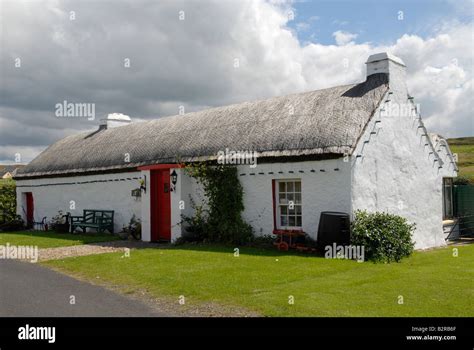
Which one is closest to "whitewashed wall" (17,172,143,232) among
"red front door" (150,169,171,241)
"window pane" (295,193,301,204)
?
"red front door" (150,169,171,241)

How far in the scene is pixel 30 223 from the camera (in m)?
25.3

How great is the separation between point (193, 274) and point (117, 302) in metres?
2.47

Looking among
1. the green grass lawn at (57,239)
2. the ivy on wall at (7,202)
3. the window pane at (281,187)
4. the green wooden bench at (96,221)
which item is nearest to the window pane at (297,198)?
the window pane at (281,187)

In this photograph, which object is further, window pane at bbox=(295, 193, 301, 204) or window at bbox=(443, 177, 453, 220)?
window at bbox=(443, 177, 453, 220)

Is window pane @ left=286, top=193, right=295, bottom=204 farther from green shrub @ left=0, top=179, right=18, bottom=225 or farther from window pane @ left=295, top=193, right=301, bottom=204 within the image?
green shrub @ left=0, top=179, right=18, bottom=225

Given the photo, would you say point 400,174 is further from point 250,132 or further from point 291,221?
point 250,132

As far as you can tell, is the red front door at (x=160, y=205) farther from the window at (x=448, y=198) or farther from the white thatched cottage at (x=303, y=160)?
the window at (x=448, y=198)

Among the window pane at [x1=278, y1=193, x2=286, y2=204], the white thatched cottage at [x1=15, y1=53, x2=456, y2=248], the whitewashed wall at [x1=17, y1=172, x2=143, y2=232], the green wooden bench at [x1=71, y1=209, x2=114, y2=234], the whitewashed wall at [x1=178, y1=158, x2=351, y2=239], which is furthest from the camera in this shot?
the green wooden bench at [x1=71, y1=209, x2=114, y2=234]

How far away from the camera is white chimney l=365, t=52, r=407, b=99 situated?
1485 cm

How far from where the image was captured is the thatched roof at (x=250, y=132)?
44.6 feet

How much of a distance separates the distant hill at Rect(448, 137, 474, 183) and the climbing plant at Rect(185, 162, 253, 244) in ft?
105

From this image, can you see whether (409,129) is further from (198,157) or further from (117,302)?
(117,302)

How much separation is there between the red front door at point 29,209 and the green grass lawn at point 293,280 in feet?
47.1

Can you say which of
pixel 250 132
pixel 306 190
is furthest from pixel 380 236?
pixel 250 132
